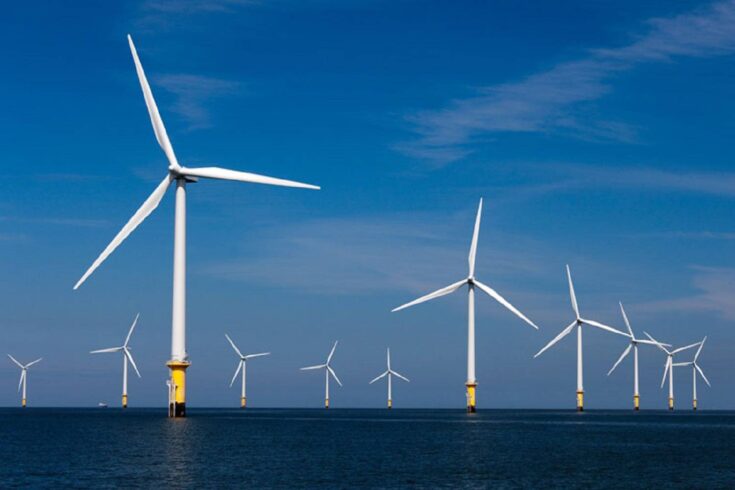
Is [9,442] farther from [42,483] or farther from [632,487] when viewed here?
[632,487]

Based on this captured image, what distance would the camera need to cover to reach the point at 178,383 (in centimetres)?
12694

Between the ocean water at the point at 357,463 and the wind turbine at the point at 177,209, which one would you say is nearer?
the ocean water at the point at 357,463

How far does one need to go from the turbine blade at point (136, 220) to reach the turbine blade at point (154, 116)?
268 cm

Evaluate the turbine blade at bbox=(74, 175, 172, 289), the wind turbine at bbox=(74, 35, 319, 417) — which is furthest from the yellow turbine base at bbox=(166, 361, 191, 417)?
the turbine blade at bbox=(74, 175, 172, 289)

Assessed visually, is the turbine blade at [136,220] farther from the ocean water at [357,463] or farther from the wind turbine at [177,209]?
the ocean water at [357,463]

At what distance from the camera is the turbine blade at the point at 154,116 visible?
388 feet

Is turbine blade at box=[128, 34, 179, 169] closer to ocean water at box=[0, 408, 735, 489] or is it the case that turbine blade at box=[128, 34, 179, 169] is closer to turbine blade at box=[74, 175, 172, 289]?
turbine blade at box=[74, 175, 172, 289]

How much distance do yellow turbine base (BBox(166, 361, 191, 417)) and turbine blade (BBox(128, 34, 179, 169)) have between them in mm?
22473

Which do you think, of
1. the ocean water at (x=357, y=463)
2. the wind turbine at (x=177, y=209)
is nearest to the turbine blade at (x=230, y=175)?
the wind turbine at (x=177, y=209)

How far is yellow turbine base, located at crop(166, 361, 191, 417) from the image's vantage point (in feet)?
407

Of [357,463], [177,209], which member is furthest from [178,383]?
[357,463]

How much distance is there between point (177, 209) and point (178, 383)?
1981cm

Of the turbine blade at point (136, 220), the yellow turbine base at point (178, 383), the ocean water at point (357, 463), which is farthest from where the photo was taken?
the yellow turbine base at point (178, 383)

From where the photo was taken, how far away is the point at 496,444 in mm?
→ 110500
